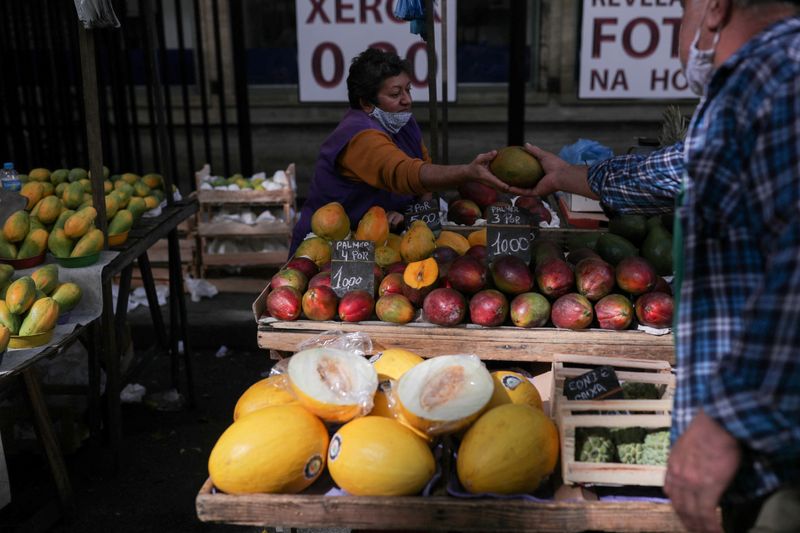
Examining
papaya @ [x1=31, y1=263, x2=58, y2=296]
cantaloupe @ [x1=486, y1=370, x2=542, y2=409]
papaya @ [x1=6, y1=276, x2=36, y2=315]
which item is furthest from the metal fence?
cantaloupe @ [x1=486, y1=370, x2=542, y2=409]

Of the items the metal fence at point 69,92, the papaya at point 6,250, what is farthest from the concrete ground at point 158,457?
the metal fence at point 69,92

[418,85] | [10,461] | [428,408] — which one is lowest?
[10,461]

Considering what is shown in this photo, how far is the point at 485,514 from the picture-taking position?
1725 millimetres

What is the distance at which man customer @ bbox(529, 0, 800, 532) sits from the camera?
121cm

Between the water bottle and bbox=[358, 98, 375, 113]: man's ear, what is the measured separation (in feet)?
5.81

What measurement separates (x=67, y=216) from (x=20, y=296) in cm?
60

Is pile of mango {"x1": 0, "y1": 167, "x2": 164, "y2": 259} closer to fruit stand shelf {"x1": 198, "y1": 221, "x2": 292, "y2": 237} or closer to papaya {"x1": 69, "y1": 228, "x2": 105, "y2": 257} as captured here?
papaya {"x1": 69, "y1": 228, "x2": 105, "y2": 257}

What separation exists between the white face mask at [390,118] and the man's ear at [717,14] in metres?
2.29

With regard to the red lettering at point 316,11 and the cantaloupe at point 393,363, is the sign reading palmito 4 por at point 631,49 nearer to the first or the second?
the red lettering at point 316,11

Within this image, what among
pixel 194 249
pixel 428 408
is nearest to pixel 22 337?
pixel 428 408

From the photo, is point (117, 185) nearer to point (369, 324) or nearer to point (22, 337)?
point (22, 337)

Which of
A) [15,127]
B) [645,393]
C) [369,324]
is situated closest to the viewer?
[645,393]

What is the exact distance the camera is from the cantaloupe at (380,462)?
1.73m

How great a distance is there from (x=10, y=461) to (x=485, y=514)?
117 inches
